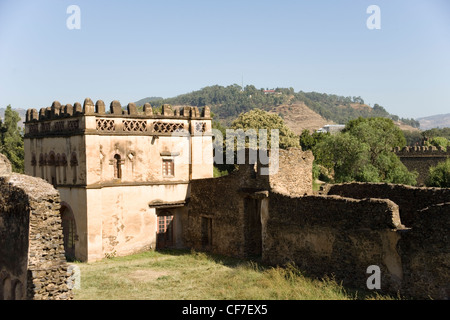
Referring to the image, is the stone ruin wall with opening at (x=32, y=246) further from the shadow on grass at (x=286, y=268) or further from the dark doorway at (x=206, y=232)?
the dark doorway at (x=206, y=232)

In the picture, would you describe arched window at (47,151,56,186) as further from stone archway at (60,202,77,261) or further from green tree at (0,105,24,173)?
green tree at (0,105,24,173)

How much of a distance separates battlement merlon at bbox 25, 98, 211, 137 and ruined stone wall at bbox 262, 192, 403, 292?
24.5 feet

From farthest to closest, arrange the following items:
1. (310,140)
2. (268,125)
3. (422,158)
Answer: (310,140), (268,125), (422,158)

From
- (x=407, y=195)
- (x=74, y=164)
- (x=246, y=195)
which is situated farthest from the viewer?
(x=74, y=164)

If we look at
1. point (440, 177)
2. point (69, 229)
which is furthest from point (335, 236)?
point (440, 177)

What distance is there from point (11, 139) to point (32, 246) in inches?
1604

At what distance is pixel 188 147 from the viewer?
24141 millimetres

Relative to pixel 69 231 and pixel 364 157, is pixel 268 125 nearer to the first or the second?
pixel 364 157

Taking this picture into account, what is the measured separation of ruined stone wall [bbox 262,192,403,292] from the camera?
44.8 ft

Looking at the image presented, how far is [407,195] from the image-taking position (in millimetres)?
16531

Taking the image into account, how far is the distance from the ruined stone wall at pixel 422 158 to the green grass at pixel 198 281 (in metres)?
34.2

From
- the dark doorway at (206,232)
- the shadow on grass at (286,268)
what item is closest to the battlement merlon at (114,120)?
the dark doorway at (206,232)

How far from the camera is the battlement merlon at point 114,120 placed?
21766 mm

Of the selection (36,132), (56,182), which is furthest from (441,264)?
(36,132)
